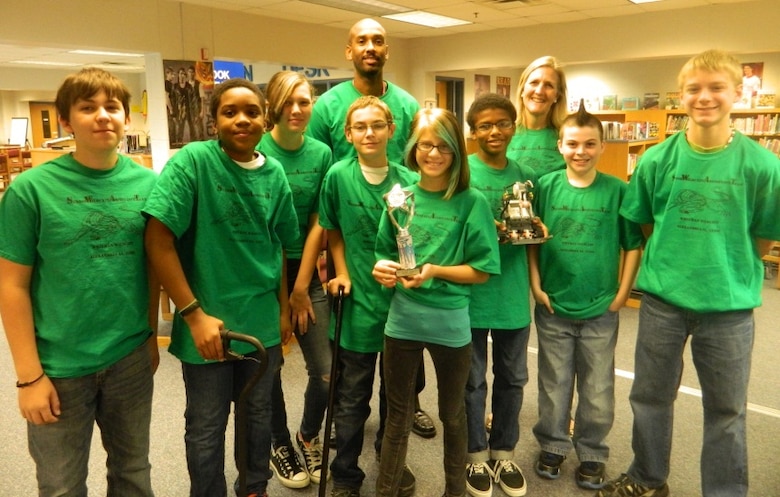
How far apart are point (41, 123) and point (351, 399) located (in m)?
18.4

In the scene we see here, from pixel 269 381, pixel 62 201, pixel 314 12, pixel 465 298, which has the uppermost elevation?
pixel 314 12

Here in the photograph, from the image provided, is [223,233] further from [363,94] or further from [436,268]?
[363,94]

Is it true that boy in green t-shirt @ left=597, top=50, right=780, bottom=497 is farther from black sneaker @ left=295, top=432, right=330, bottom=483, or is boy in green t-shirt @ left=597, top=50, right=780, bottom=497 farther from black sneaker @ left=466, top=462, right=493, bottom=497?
black sneaker @ left=295, top=432, right=330, bottom=483

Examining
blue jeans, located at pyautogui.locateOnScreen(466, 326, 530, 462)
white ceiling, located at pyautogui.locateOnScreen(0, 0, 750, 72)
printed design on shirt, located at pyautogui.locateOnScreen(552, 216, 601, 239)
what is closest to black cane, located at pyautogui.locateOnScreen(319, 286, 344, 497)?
blue jeans, located at pyautogui.locateOnScreen(466, 326, 530, 462)

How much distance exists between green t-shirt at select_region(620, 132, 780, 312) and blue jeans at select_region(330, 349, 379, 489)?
103 centimetres

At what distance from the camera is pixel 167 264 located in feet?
5.14

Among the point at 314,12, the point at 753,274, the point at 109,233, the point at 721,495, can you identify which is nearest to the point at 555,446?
the point at 721,495

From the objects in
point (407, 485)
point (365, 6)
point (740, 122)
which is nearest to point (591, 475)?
point (407, 485)

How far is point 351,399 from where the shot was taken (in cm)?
204

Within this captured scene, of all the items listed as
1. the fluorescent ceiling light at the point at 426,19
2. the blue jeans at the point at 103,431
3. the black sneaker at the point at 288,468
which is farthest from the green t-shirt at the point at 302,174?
the fluorescent ceiling light at the point at 426,19

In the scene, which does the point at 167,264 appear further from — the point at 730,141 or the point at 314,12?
the point at 314,12

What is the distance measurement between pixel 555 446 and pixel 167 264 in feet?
5.44

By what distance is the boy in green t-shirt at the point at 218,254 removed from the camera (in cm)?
159

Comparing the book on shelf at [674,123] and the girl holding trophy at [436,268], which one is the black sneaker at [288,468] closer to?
the girl holding trophy at [436,268]
